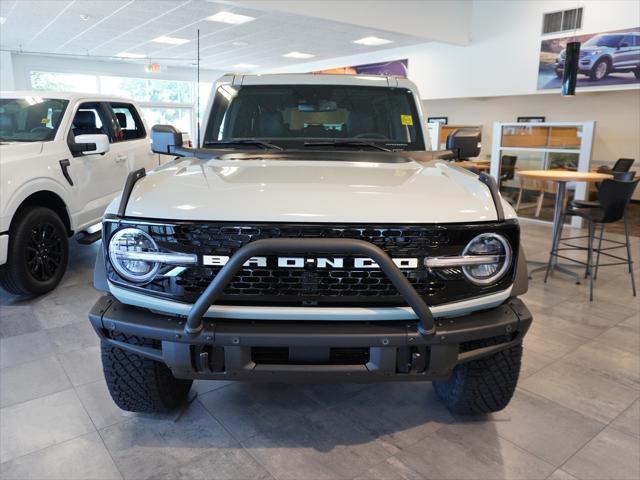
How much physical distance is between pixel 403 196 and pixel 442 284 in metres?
0.33

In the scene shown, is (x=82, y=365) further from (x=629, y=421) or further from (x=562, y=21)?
(x=562, y=21)

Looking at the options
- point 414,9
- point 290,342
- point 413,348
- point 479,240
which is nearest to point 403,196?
point 479,240

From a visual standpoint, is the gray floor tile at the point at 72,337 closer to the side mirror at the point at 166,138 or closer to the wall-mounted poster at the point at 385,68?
the side mirror at the point at 166,138

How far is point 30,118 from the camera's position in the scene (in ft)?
14.5

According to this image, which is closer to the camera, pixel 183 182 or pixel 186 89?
pixel 183 182

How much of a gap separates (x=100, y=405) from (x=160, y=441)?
0.49 meters

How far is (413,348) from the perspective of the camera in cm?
167

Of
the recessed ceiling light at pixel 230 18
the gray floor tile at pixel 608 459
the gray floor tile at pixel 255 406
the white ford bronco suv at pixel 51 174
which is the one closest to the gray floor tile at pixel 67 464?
the gray floor tile at pixel 255 406

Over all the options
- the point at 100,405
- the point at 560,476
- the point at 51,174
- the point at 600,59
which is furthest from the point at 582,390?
the point at 600,59

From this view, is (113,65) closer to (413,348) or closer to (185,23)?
(185,23)

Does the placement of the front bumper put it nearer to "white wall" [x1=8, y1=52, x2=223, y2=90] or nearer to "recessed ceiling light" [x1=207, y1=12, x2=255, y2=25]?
"recessed ceiling light" [x1=207, y1=12, x2=255, y2=25]

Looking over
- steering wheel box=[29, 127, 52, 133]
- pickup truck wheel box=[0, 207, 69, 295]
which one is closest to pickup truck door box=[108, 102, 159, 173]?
steering wheel box=[29, 127, 52, 133]

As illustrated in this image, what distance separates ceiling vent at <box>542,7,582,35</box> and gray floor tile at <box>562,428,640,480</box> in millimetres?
10295

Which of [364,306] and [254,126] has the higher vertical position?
[254,126]
